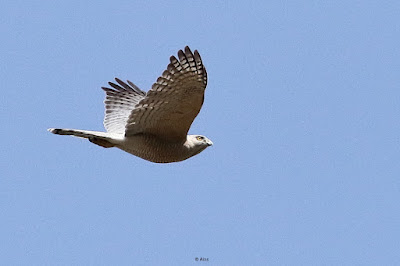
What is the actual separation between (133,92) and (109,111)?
0.61m

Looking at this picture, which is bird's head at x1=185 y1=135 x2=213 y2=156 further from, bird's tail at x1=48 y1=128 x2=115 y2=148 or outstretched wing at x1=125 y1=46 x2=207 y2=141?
bird's tail at x1=48 y1=128 x2=115 y2=148

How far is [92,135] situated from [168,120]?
3.46ft

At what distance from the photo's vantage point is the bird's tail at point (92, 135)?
35.6ft

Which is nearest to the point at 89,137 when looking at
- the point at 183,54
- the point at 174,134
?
the point at 174,134

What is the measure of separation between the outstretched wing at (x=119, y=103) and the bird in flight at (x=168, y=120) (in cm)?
39

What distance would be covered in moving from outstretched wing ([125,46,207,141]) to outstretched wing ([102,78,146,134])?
142 cm

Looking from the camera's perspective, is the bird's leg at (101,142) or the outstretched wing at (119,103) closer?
the bird's leg at (101,142)

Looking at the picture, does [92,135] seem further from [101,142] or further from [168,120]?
[168,120]

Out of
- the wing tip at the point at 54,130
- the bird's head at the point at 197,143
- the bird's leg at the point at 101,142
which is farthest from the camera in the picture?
the bird's head at the point at 197,143

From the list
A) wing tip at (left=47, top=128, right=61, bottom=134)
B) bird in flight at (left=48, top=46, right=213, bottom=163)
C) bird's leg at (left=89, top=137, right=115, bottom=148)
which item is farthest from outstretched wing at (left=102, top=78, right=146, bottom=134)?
wing tip at (left=47, top=128, right=61, bottom=134)

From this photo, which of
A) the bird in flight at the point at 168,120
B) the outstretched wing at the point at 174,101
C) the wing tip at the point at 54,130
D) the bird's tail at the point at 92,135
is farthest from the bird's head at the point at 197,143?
the wing tip at the point at 54,130

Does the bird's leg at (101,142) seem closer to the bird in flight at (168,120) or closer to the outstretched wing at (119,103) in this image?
the bird in flight at (168,120)

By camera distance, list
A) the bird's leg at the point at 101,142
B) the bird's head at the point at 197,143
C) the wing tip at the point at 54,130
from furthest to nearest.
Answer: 1. the bird's head at the point at 197,143
2. the bird's leg at the point at 101,142
3. the wing tip at the point at 54,130

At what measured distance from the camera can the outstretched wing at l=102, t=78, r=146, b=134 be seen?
12664 mm
